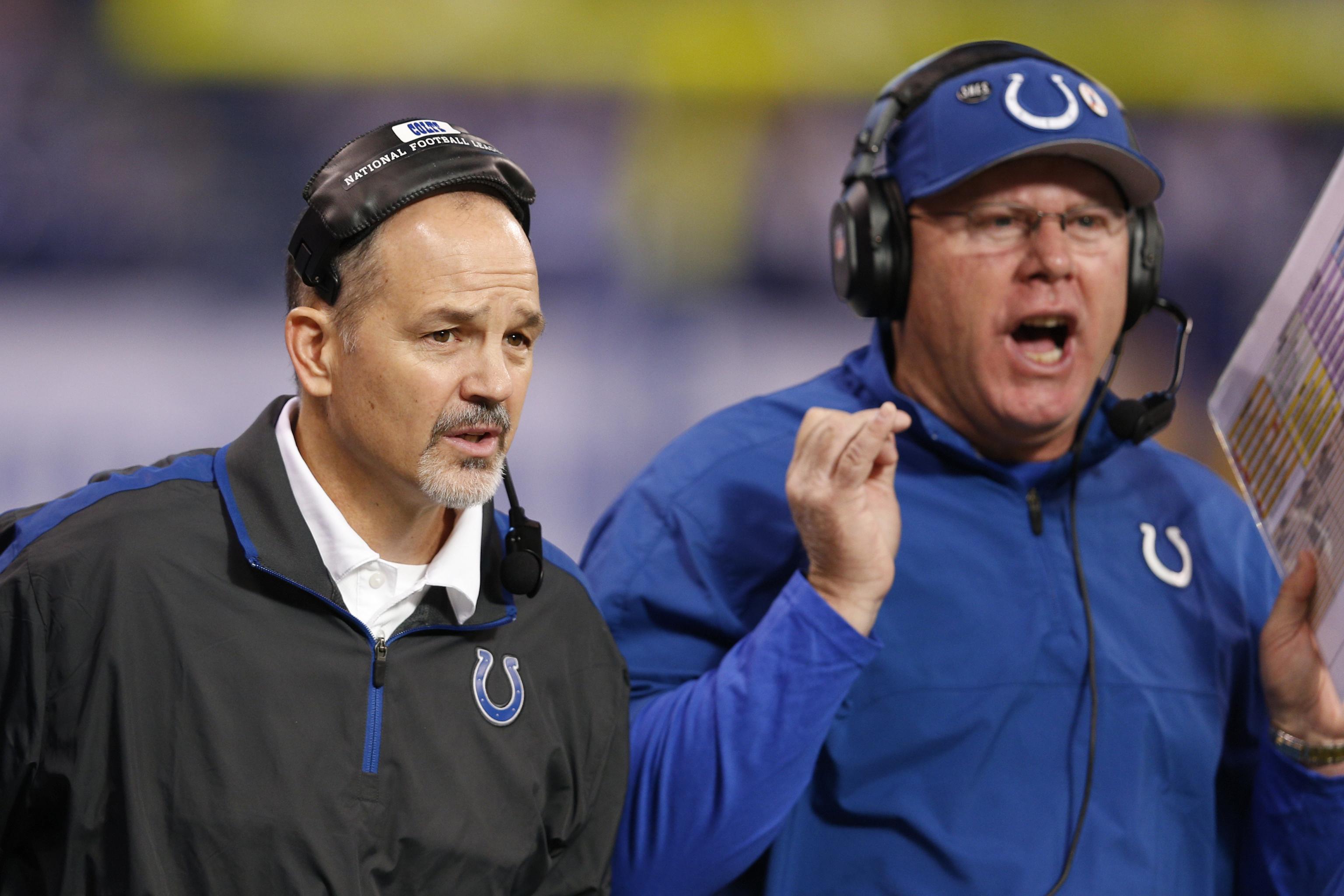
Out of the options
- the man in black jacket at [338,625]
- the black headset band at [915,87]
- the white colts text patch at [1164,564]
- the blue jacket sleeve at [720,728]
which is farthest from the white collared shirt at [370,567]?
the white colts text patch at [1164,564]

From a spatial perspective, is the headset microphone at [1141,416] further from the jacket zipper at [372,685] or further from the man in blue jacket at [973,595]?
the jacket zipper at [372,685]

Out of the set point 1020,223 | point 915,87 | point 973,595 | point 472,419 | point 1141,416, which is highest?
point 915,87

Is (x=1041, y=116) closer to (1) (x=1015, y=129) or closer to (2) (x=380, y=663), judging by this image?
(1) (x=1015, y=129)

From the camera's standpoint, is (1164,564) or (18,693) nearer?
(18,693)

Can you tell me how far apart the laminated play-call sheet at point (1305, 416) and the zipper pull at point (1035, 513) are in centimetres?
22

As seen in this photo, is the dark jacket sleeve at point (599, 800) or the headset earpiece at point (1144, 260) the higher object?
the headset earpiece at point (1144, 260)

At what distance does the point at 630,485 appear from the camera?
1.59 metres

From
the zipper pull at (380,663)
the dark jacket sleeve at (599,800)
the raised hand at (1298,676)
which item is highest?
the raised hand at (1298,676)

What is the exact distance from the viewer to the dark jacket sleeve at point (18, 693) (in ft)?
3.33

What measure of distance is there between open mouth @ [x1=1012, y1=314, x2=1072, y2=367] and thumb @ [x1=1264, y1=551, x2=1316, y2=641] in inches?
13.4

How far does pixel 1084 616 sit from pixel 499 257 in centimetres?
80

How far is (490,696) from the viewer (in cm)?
118

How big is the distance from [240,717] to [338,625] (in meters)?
0.10

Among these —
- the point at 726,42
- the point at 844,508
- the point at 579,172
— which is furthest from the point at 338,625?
the point at 726,42
